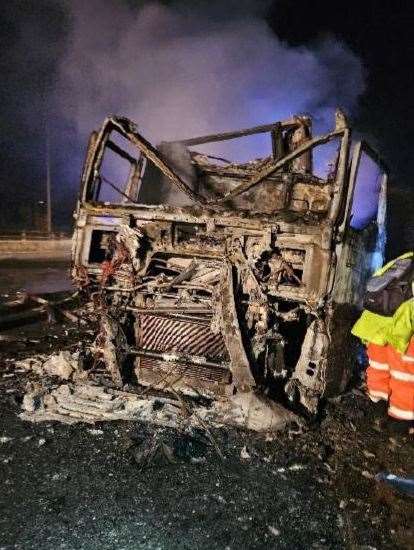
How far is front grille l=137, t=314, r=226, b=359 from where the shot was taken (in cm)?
355

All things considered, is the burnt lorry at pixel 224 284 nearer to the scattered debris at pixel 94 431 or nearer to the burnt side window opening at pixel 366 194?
the burnt side window opening at pixel 366 194

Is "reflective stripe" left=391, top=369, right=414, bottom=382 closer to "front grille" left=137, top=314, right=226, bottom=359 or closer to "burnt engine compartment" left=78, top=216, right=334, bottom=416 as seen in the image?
"burnt engine compartment" left=78, top=216, right=334, bottom=416

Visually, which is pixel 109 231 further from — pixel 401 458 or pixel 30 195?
pixel 30 195

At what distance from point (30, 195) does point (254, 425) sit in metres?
36.8

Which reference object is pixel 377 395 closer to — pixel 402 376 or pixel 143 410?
pixel 402 376

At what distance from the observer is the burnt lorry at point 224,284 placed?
3.34 meters

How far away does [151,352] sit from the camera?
11.9 ft

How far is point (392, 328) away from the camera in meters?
3.20

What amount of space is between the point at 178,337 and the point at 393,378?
170 centimetres

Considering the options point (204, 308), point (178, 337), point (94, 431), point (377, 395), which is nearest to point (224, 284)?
point (204, 308)

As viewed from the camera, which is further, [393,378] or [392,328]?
[393,378]

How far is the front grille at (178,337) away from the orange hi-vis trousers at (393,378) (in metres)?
1.25

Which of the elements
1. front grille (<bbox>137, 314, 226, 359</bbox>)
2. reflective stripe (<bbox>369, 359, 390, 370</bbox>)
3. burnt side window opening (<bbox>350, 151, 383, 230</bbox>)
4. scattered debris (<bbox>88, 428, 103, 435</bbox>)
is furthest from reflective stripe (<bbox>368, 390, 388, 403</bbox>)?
scattered debris (<bbox>88, 428, 103, 435</bbox>)

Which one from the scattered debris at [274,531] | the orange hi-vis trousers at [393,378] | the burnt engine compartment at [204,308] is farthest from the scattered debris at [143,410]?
the scattered debris at [274,531]
